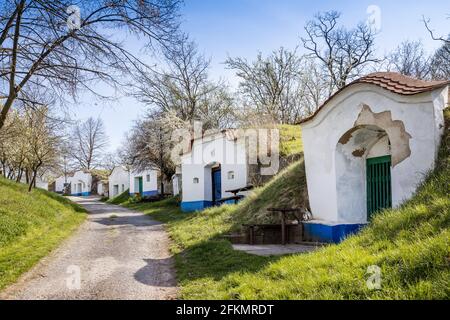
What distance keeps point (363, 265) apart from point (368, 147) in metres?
5.01

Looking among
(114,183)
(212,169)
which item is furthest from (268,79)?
(114,183)

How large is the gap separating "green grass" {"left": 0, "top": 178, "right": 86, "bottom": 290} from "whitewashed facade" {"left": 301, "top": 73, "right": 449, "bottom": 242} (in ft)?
20.6

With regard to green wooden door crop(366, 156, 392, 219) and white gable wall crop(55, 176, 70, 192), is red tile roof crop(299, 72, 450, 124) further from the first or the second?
white gable wall crop(55, 176, 70, 192)

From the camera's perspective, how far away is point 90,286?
19.5ft

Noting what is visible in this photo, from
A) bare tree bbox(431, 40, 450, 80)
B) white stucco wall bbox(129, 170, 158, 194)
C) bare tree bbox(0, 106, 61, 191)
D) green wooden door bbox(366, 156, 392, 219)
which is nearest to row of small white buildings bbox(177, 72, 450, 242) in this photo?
green wooden door bbox(366, 156, 392, 219)

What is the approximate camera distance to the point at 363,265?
4.39m

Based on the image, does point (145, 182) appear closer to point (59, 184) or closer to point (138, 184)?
point (138, 184)

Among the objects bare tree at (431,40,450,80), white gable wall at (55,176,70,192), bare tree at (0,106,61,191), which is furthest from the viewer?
white gable wall at (55,176,70,192)

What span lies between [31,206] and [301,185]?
10360mm

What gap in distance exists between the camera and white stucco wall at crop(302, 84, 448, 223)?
21.9ft

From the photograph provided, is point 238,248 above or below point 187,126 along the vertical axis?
below

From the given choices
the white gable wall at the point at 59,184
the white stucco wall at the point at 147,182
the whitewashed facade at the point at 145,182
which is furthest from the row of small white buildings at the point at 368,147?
the white gable wall at the point at 59,184
